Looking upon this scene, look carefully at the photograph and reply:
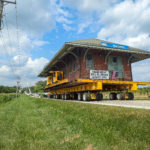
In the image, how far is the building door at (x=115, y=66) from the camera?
15.8 meters

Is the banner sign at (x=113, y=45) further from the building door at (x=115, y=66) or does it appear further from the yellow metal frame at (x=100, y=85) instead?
the yellow metal frame at (x=100, y=85)

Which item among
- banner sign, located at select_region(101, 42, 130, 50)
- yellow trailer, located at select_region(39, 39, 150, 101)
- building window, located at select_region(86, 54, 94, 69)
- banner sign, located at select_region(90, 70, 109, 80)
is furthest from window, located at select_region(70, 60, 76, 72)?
banner sign, located at select_region(101, 42, 130, 50)

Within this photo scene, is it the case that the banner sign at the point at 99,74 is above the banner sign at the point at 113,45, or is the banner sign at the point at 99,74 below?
below

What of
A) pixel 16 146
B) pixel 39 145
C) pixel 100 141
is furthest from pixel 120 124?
pixel 16 146

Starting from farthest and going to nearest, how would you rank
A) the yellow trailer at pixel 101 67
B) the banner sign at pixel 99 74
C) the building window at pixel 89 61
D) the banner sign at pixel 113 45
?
1. the building window at pixel 89 61
2. the banner sign at pixel 99 74
3. the banner sign at pixel 113 45
4. the yellow trailer at pixel 101 67

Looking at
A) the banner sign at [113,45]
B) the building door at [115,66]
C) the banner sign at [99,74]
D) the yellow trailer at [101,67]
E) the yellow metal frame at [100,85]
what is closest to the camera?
the yellow metal frame at [100,85]

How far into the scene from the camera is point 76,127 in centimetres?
350

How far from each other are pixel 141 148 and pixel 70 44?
11.7 metres

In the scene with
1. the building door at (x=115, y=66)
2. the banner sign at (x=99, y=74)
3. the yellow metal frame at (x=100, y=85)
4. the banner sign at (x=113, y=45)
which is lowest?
the yellow metal frame at (x=100, y=85)

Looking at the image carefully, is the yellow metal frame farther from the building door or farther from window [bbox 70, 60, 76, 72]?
window [bbox 70, 60, 76, 72]

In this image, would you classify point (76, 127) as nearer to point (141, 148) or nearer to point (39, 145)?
point (39, 145)

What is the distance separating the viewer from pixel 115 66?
53.0 feet

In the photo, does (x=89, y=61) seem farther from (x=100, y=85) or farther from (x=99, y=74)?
(x=100, y=85)

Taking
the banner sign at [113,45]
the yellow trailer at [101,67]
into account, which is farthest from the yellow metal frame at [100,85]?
the banner sign at [113,45]
